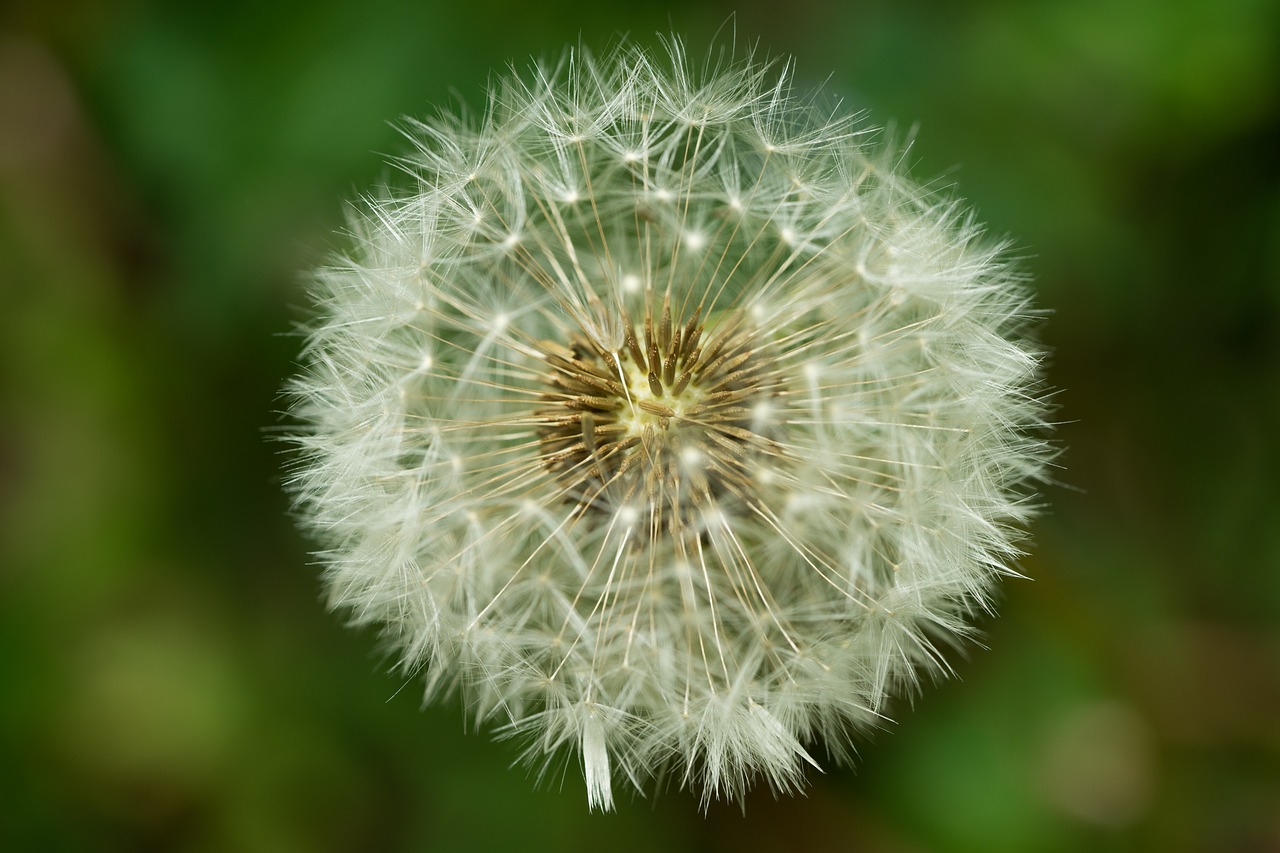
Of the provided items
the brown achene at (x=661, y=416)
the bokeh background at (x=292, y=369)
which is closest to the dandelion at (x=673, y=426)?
the brown achene at (x=661, y=416)

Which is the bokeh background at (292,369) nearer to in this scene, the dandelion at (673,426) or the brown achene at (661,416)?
the dandelion at (673,426)

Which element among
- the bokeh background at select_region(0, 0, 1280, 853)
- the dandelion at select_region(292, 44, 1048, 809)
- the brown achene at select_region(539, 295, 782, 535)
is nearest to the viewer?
the dandelion at select_region(292, 44, 1048, 809)

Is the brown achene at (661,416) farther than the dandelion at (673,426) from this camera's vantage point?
Yes

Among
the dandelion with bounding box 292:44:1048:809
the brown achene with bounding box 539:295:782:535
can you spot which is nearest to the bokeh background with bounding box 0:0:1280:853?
the dandelion with bounding box 292:44:1048:809

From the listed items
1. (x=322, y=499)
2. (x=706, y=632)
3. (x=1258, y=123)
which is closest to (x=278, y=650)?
(x=322, y=499)

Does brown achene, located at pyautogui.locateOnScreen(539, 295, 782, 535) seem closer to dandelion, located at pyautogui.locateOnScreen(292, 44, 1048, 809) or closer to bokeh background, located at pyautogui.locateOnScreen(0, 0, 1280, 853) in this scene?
dandelion, located at pyautogui.locateOnScreen(292, 44, 1048, 809)

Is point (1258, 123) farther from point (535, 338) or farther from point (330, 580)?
point (330, 580)

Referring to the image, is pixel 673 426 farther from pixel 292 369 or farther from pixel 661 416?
pixel 292 369

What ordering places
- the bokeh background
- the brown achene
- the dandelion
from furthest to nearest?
the bokeh background
the brown achene
the dandelion
